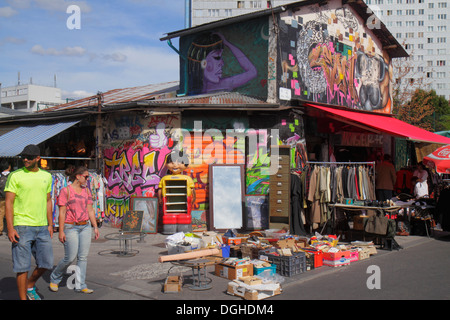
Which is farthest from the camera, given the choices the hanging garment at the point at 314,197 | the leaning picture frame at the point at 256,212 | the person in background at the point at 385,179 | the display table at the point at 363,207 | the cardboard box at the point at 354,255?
the person in background at the point at 385,179

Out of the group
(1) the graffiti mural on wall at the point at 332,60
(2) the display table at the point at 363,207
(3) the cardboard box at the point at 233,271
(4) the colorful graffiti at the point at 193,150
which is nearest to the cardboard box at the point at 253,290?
(3) the cardboard box at the point at 233,271

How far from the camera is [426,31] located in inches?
3789

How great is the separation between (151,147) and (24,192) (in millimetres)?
7054

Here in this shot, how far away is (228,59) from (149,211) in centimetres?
582

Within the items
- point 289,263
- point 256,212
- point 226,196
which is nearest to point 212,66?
point 226,196

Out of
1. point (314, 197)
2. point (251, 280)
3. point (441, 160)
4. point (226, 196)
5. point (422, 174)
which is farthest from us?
point (422, 174)

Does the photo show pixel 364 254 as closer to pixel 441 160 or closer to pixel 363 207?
pixel 363 207

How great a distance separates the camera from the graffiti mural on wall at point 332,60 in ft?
44.1

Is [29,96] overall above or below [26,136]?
above

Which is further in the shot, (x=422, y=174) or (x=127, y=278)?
(x=422, y=174)

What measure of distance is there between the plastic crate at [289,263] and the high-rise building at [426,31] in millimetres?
98236

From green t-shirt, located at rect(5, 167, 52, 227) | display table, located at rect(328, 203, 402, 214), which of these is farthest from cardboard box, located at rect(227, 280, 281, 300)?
display table, located at rect(328, 203, 402, 214)

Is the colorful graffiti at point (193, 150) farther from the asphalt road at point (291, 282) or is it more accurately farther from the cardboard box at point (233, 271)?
the cardboard box at point (233, 271)

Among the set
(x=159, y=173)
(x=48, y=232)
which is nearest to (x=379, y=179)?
(x=159, y=173)
